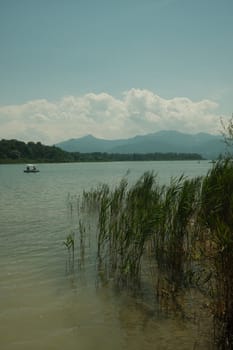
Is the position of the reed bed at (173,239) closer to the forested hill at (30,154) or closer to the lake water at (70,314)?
the lake water at (70,314)

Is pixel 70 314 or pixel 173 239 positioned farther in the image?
pixel 173 239

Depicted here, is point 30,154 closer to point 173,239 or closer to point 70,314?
point 173,239

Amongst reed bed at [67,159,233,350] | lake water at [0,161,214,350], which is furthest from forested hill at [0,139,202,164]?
reed bed at [67,159,233,350]

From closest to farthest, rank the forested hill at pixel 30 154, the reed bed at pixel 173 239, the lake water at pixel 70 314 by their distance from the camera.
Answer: the lake water at pixel 70 314, the reed bed at pixel 173 239, the forested hill at pixel 30 154

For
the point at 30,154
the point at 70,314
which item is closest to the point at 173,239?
the point at 70,314

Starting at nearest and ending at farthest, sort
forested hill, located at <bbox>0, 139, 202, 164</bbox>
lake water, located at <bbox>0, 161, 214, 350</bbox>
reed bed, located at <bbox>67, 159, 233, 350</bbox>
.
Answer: lake water, located at <bbox>0, 161, 214, 350</bbox> → reed bed, located at <bbox>67, 159, 233, 350</bbox> → forested hill, located at <bbox>0, 139, 202, 164</bbox>

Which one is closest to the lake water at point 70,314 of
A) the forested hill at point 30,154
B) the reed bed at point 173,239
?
the reed bed at point 173,239

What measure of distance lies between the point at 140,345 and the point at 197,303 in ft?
5.56

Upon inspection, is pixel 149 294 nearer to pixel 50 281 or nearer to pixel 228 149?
pixel 50 281

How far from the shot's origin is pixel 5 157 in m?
124

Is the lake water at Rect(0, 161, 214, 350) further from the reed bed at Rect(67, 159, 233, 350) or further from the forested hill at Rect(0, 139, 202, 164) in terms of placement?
the forested hill at Rect(0, 139, 202, 164)

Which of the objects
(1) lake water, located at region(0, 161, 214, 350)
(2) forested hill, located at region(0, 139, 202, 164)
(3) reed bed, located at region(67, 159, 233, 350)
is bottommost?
(1) lake water, located at region(0, 161, 214, 350)

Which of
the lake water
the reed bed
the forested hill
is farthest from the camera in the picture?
the forested hill

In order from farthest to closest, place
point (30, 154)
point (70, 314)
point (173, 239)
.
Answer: point (30, 154)
point (173, 239)
point (70, 314)
